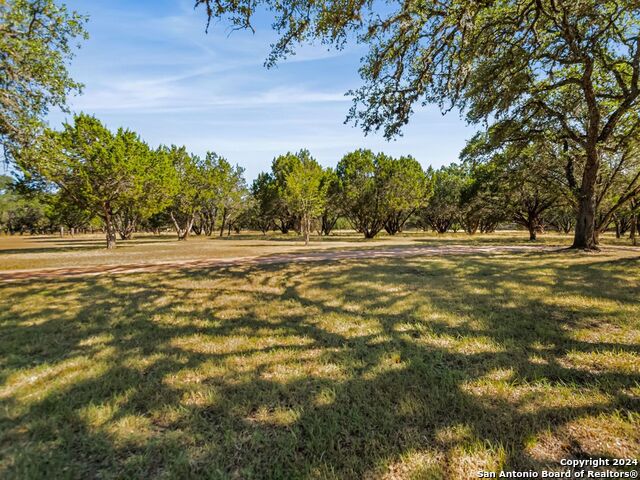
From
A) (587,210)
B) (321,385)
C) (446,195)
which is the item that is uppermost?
(446,195)

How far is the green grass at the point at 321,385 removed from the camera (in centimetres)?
225

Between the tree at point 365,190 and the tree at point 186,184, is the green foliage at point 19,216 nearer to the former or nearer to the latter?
the tree at point 186,184

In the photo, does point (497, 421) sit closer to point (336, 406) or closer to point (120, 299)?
point (336, 406)

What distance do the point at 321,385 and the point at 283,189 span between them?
146 ft

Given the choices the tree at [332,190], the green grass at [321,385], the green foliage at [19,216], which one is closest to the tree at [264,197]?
the tree at [332,190]

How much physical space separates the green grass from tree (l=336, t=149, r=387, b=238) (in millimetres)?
34036

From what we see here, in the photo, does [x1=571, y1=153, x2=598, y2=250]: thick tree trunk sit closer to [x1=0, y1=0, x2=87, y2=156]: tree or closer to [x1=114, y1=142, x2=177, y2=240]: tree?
[x1=0, y1=0, x2=87, y2=156]: tree

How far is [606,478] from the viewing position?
1.96m

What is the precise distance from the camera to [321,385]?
324 centimetres

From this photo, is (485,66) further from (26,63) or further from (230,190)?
(230,190)

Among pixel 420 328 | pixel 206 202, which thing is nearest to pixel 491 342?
pixel 420 328

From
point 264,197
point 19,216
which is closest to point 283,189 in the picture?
point 264,197

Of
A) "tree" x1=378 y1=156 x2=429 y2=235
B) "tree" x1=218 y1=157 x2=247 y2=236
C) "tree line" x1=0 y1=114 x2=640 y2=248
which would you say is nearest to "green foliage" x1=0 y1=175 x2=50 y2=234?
"tree line" x1=0 y1=114 x2=640 y2=248

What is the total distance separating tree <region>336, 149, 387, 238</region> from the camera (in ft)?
132
